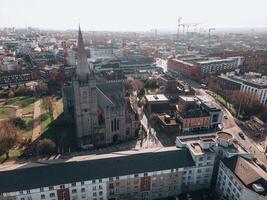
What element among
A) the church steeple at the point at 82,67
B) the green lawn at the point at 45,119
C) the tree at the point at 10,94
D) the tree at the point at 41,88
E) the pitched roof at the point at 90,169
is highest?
the church steeple at the point at 82,67

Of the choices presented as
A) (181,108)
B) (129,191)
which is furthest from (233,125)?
(129,191)

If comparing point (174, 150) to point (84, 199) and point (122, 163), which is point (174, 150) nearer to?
point (122, 163)

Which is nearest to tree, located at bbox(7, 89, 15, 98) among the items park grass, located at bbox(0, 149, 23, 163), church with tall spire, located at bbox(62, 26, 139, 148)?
park grass, located at bbox(0, 149, 23, 163)

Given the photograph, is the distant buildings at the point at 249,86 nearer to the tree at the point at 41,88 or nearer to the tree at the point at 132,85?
the tree at the point at 132,85

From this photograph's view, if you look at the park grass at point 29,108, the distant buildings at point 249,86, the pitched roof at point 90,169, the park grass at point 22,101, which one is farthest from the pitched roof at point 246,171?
the park grass at point 22,101

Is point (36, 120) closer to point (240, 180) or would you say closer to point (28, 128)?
point (28, 128)

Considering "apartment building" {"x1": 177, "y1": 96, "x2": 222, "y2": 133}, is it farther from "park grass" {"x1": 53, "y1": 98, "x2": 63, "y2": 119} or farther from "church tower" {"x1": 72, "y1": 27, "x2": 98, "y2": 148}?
"park grass" {"x1": 53, "y1": 98, "x2": 63, "y2": 119}

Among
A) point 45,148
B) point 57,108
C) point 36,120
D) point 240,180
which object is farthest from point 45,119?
point 240,180
